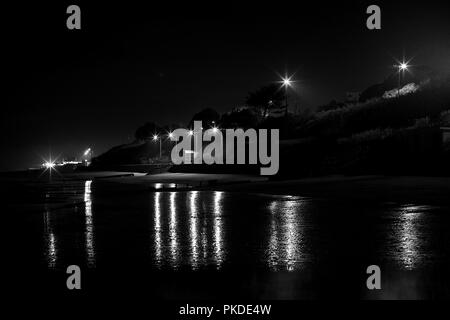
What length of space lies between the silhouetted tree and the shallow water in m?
57.4

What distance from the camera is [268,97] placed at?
71375 millimetres

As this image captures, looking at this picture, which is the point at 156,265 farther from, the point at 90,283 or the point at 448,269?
the point at 448,269

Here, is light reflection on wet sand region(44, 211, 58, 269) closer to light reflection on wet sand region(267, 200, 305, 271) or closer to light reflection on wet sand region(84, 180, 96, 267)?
light reflection on wet sand region(84, 180, 96, 267)

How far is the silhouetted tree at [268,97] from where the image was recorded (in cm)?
7062

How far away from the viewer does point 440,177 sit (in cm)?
2367

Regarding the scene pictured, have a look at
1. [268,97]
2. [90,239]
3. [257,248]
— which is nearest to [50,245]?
[90,239]

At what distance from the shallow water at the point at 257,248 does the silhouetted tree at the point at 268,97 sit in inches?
2262

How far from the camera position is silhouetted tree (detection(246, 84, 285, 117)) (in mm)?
70625

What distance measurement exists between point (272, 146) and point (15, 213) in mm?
31612

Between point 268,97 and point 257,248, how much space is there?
64344mm

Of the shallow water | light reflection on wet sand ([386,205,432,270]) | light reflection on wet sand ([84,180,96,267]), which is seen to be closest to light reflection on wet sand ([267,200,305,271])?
the shallow water

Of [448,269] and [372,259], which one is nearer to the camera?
[448,269]

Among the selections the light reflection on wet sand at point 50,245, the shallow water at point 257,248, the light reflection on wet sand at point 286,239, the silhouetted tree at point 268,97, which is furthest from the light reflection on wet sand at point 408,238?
the silhouetted tree at point 268,97
